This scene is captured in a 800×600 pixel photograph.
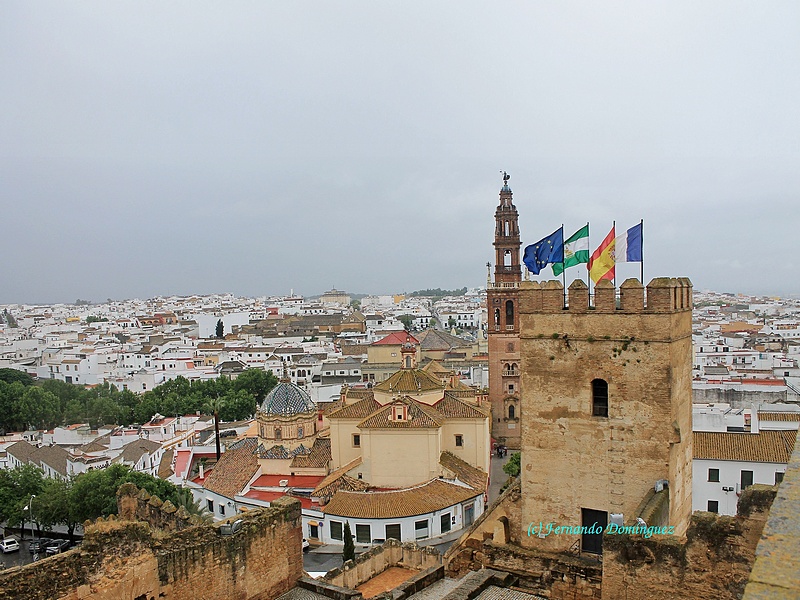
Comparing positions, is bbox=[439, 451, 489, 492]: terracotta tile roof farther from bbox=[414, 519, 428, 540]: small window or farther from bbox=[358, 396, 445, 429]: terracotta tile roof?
bbox=[414, 519, 428, 540]: small window

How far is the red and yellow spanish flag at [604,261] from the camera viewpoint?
13031mm

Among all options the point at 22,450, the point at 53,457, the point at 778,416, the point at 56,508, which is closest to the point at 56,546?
the point at 56,508

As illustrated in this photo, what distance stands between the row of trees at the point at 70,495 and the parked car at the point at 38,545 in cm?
68

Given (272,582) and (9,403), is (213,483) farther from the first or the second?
(9,403)

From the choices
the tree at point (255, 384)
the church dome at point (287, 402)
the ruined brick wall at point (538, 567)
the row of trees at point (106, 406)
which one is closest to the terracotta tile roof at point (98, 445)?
the row of trees at point (106, 406)

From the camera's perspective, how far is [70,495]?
28484 millimetres

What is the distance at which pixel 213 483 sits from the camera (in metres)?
31.6

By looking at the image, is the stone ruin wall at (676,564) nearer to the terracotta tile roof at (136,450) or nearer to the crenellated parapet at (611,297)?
the crenellated parapet at (611,297)

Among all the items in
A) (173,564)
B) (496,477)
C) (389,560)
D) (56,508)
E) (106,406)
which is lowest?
(496,477)

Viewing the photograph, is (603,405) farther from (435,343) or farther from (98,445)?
(435,343)

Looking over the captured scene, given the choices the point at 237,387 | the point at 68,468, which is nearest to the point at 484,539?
the point at 68,468

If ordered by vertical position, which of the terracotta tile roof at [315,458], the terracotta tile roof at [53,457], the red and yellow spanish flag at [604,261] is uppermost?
the red and yellow spanish flag at [604,261]

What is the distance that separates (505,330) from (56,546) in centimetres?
2908

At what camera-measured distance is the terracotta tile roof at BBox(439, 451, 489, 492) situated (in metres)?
30.2
